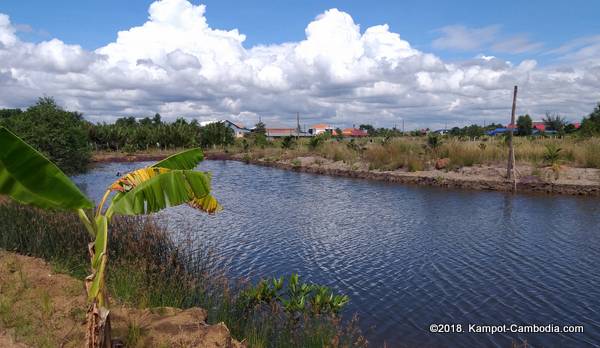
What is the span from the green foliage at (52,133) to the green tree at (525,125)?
214ft

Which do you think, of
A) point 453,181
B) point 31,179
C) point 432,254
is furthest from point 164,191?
point 453,181

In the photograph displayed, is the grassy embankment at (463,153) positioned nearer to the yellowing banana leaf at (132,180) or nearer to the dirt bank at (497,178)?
the dirt bank at (497,178)

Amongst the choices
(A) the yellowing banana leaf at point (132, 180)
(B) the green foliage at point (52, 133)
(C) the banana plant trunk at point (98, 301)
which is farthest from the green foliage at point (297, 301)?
(B) the green foliage at point (52, 133)

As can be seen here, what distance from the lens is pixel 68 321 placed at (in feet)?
16.4

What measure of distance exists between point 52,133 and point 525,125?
220ft

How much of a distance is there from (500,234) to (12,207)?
41.0 ft

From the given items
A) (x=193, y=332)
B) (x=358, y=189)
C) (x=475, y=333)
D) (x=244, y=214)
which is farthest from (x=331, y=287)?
(x=358, y=189)

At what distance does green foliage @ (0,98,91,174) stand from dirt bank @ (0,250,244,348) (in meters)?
11.2

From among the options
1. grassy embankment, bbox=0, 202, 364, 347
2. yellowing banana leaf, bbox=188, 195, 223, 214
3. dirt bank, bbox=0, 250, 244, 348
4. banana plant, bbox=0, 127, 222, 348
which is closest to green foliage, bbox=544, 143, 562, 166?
grassy embankment, bbox=0, 202, 364, 347

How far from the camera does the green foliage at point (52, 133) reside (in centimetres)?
1575

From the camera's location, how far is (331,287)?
846cm

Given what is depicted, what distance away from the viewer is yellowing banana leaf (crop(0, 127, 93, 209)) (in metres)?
3.62

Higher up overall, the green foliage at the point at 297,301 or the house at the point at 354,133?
the house at the point at 354,133

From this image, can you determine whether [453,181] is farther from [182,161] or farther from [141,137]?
[141,137]
